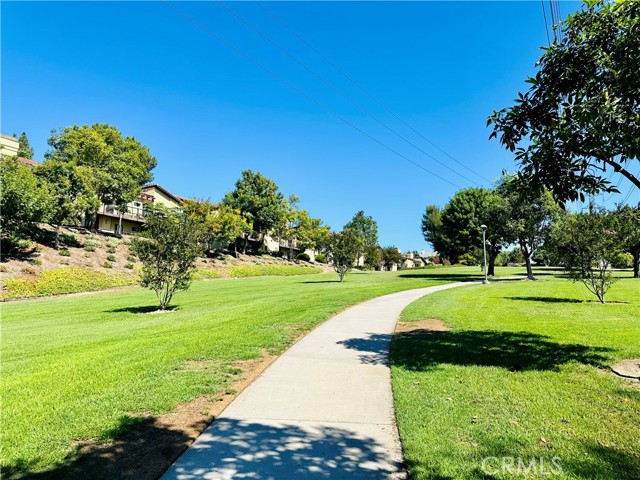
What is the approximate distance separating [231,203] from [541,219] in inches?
1696

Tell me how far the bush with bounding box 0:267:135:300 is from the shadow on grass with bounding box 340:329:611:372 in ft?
78.8

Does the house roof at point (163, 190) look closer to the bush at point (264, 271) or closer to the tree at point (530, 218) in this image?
the bush at point (264, 271)

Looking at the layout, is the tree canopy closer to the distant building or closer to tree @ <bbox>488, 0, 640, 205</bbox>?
the distant building

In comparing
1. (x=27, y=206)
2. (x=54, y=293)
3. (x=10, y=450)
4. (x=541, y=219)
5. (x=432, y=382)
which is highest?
(x=541, y=219)

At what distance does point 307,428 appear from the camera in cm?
415

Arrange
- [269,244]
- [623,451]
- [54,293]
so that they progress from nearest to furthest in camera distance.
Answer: [623,451] < [54,293] < [269,244]

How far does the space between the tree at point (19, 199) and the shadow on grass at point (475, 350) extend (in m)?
28.8

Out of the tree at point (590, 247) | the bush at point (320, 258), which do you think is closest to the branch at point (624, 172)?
the tree at point (590, 247)

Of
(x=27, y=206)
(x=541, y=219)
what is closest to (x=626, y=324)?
(x=541, y=219)

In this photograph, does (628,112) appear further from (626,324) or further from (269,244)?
(269,244)

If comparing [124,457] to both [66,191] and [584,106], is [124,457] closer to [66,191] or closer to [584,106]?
[584,106]

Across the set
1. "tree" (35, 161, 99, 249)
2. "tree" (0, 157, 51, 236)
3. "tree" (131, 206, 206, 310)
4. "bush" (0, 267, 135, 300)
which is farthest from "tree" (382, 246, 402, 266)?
"tree" (131, 206, 206, 310)

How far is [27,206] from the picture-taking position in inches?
1046

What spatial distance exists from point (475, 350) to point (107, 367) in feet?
23.3
